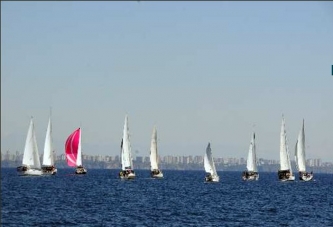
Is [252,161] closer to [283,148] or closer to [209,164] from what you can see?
[283,148]

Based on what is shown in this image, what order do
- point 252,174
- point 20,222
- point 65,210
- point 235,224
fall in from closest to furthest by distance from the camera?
point 20,222, point 235,224, point 65,210, point 252,174

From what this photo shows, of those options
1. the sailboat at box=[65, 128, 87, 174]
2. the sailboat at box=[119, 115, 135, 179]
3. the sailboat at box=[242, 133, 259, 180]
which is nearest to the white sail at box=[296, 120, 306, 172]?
the sailboat at box=[242, 133, 259, 180]

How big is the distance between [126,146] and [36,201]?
66.3 metres

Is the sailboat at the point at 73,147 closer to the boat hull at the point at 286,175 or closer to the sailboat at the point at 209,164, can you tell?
the sailboat at the point at 209,164

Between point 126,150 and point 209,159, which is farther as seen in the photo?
point 126,150

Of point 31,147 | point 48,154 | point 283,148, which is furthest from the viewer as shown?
point 48,154

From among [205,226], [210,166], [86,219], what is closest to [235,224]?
[205,226]

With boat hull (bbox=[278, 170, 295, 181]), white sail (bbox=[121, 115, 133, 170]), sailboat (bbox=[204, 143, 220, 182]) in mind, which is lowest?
boat hull (bbox=[278, 170, 295, 181])

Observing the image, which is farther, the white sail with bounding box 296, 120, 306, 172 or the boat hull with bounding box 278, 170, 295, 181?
the boat hull with bounding box 278, 170, 295, 181

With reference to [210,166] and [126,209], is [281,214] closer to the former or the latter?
[126,209]

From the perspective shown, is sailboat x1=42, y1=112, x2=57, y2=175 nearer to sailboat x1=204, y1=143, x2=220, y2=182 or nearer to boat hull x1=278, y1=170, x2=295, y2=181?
sailboat x1=204, y1=143, x2=220, y2=182

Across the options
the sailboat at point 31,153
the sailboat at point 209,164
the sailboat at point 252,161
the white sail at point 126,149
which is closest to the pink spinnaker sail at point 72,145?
the sailboat at point 31,153

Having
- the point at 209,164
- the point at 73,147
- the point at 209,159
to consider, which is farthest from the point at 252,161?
the point at 73,147

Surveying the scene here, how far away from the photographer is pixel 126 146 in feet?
453
